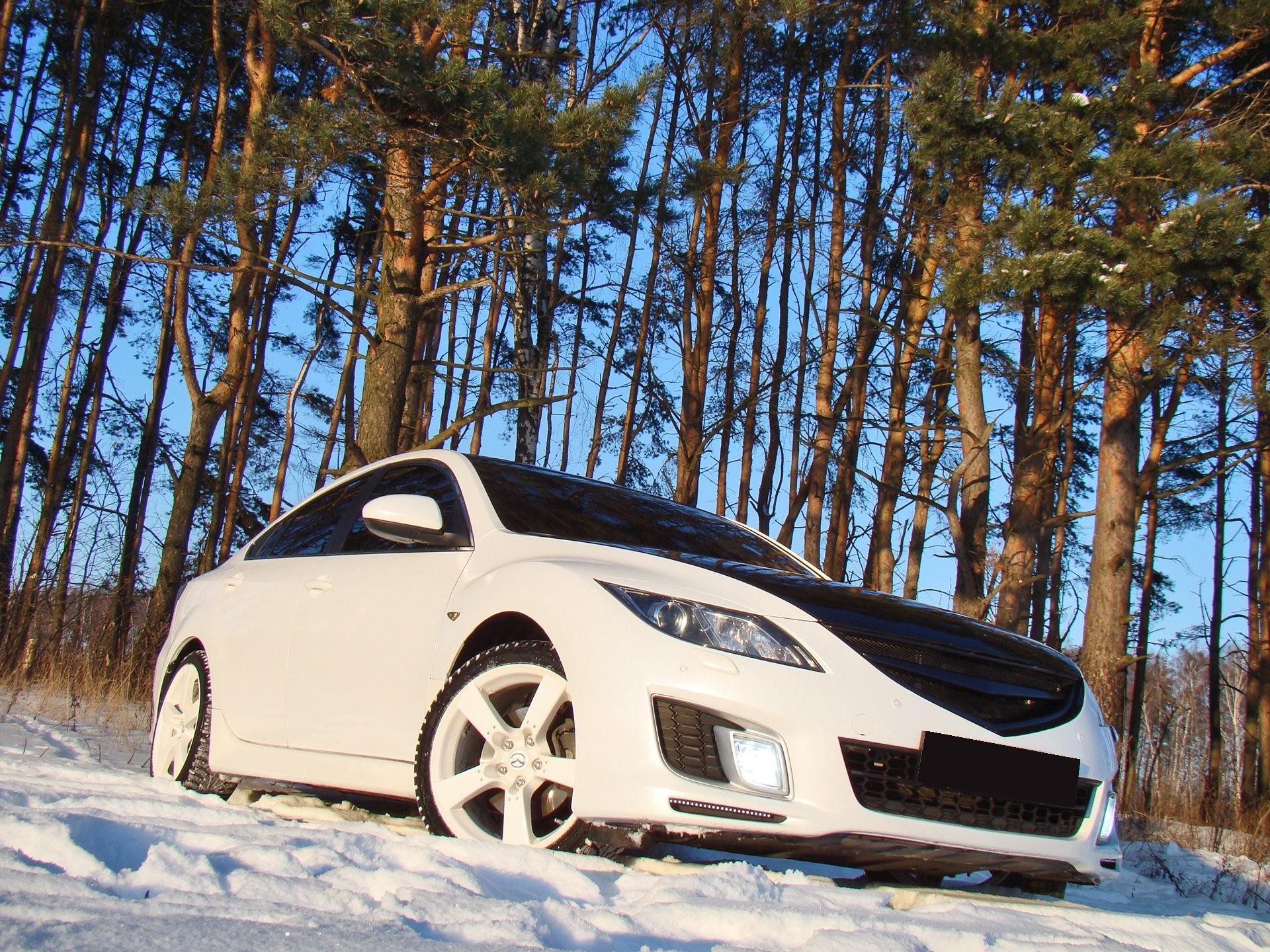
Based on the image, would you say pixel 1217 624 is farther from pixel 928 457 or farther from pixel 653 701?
pixel 653 701

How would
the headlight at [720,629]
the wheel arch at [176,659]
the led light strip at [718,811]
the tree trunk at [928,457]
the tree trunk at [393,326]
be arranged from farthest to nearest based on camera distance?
the tree trunk at [928,457], the tree trunk at [393,326], the wheel arch at [176,659], the headlight at [720,629], the led light strip at [718,811]

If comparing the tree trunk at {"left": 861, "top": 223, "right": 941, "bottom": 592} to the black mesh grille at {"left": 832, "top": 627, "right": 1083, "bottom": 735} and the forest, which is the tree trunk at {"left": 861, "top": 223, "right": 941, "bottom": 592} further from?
the black mesh grille at {"left": 832, "top": 627, "right": 1083, "bottom": 735}

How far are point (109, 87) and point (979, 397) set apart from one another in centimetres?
1910

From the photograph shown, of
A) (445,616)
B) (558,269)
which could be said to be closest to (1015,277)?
(445,616)

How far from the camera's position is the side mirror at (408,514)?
391 cm

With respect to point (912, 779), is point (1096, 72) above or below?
above

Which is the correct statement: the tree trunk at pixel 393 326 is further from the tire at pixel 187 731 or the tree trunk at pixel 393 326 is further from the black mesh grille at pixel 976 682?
the black mesh grille at pixel 976 682

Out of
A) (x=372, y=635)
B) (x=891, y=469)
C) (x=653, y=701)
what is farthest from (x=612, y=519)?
(x=891, y=469)

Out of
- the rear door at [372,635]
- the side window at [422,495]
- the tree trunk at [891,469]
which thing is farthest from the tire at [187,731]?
the tree trunk at [891,469]

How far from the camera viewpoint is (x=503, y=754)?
3354mm

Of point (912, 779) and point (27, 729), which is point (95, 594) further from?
point (912, 779)

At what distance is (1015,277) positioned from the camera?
32.2 ft

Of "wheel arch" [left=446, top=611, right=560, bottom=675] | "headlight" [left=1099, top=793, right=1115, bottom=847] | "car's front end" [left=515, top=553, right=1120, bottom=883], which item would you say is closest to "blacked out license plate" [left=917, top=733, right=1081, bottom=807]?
"car's front end" [left=515, top=553, right=1120, bottom=883]

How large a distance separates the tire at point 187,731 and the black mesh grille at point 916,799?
9.30 ft
